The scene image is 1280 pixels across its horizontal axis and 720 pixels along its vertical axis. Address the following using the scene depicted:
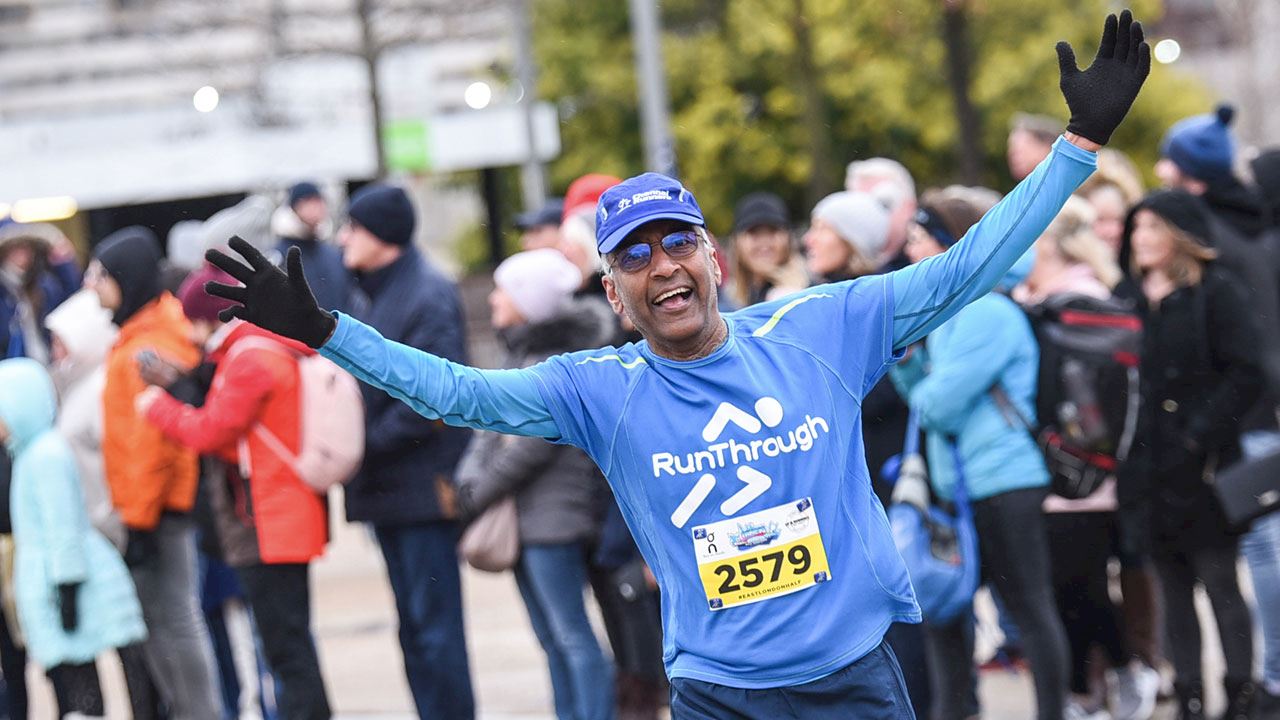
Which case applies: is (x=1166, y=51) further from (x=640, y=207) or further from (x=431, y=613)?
(x=640, y=207)

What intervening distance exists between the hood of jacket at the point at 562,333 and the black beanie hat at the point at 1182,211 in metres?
2.02

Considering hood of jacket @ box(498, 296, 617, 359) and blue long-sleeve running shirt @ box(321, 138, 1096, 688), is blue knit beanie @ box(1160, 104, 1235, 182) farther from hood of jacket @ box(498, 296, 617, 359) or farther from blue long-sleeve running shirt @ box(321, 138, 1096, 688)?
blue long-sleeve running shirt @ box(321, 138, 1096, 688)

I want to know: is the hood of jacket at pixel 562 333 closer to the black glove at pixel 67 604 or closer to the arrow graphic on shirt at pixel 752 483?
Result: the black glove at pixel 67 604

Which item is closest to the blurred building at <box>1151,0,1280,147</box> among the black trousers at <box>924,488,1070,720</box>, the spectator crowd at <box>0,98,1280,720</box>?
the spectator crowd at <box>0,98,1280,720</box>

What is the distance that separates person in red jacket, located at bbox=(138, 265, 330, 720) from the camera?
6.49 meters

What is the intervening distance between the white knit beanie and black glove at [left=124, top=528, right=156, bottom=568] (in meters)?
1.82

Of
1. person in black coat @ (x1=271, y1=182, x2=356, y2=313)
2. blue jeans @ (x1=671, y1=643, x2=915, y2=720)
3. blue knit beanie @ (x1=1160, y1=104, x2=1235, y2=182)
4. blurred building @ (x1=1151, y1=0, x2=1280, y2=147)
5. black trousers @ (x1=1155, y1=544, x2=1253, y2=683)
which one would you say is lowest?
black trousers @ (x1=1155, y1=544, x2=1253, y2=683)

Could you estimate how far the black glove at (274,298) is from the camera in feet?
11.5

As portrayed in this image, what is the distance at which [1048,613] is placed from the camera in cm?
623

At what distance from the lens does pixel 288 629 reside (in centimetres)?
657

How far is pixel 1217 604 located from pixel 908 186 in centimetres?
266

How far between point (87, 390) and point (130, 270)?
0.56 meters

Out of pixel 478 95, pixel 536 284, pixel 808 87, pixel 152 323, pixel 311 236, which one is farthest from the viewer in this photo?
pixel 478 95

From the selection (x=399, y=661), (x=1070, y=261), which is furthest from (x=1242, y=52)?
(x=1070, y=261)
